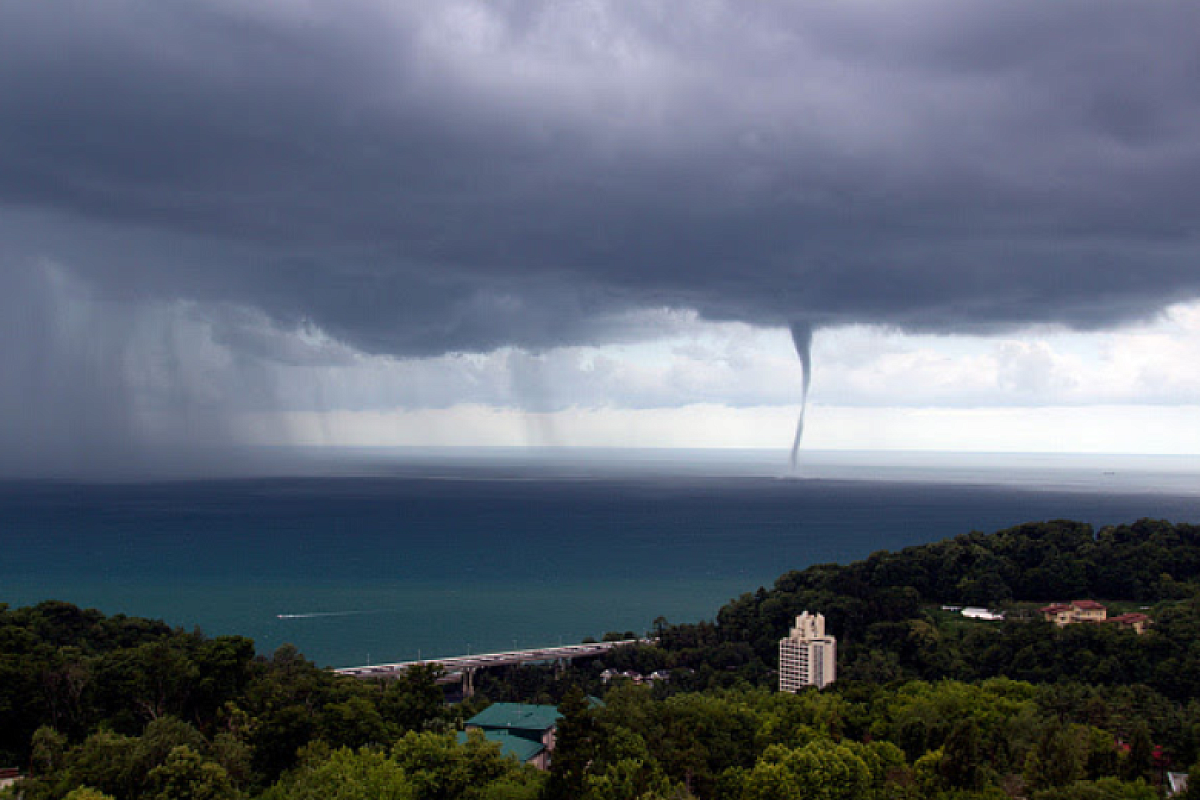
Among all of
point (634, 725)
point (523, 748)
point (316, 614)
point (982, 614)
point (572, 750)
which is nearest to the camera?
point (572, 750)

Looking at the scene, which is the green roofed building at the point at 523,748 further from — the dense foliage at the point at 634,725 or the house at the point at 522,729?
the dense foliage at the point at 634,725

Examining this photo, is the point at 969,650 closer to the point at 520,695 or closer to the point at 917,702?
the point at 917,702

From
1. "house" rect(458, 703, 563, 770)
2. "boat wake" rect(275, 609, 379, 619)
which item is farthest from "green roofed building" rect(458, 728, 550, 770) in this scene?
"boat wake" rect(275, 609, 379, 619)

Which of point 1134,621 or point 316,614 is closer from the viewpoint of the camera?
point 1134,621

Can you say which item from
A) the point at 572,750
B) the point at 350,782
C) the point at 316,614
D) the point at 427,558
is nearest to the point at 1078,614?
the point at 572,750

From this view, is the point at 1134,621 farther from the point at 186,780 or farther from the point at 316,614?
the point at 316,614

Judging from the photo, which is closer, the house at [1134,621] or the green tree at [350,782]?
the green tree at [350,782]

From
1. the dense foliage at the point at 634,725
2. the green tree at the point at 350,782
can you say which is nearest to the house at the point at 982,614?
the dense foliage at the point at 634,725
